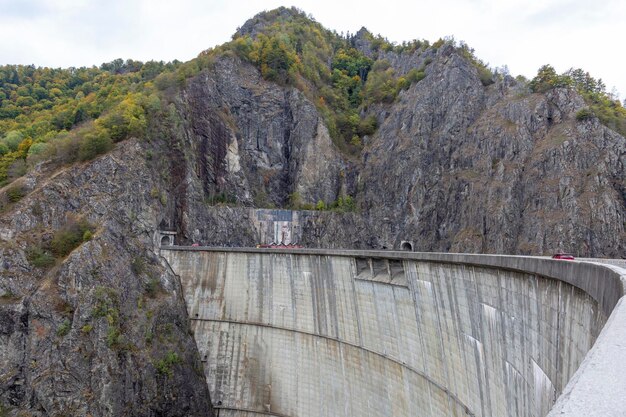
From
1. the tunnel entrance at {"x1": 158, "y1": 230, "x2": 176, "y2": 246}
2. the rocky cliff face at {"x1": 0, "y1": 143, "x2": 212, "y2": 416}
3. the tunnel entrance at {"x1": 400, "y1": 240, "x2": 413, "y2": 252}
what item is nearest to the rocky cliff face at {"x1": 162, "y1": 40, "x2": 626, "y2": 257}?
the tunnel entrance at {"x1": 400, "y1": 240, "x2": 413, "y2": 252}

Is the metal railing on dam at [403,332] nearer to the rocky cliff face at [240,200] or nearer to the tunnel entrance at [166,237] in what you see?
the tunnel entrance at [166,237]

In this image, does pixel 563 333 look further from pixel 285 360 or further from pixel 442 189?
pixel 442 189

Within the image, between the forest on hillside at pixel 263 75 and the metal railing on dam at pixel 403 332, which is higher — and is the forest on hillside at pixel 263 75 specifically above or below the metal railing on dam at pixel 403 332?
above

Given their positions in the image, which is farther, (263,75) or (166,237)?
(263,75)

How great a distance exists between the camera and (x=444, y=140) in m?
48.6

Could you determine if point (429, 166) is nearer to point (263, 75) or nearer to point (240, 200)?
point (240, 200)

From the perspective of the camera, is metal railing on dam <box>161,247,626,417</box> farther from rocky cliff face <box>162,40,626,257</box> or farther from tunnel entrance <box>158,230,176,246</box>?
rocky cliff face <box>162,40,626,257</box>

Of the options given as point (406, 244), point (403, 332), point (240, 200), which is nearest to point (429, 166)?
point (406, 244)

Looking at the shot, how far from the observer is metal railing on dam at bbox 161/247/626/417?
9719 mm

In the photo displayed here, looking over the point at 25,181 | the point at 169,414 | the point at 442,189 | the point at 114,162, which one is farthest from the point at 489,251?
the point at 25,181

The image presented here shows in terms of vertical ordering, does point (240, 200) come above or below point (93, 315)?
above

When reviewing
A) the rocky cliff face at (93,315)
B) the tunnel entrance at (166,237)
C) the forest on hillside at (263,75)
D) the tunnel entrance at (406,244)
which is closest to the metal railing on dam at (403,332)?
the rocky cliff face at (93,315)

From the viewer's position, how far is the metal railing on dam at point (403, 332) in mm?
9719

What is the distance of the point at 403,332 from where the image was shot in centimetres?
2341
